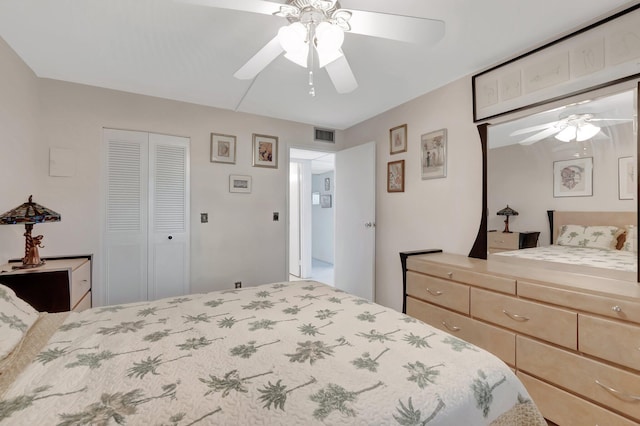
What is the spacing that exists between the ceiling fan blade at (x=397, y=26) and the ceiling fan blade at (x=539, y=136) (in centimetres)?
115

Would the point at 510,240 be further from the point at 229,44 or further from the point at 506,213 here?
the point at 229,44

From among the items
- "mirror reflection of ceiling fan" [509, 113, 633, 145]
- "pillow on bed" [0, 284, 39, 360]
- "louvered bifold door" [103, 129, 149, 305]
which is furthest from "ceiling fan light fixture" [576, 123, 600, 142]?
"louvered bifold door" [103, 129, 149, 305]

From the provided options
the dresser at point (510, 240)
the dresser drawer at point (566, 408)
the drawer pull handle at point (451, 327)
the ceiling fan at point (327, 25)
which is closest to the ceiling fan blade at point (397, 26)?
the ceiling fan at point (327, 25)

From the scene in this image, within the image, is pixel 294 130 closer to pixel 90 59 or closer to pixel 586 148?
pixel 90 59

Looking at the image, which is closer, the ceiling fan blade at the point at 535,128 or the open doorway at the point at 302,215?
the ceiling fan blade at the point at 535,128

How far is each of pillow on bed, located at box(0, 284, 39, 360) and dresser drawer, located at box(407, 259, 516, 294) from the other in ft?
7.69

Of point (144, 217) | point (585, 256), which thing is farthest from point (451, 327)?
point (144, 217)

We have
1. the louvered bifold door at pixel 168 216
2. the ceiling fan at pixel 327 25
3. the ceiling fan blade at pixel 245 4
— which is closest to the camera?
the ceiling fan blade at pixel 245 4

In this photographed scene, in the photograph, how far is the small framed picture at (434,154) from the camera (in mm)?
2686

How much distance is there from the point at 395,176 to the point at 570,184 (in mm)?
1589

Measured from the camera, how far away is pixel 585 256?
6.04ft

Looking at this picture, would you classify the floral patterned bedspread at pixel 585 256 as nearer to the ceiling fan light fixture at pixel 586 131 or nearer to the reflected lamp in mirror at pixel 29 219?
the ceiling fan light fixture at pixel 586 131

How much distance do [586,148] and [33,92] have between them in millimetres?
4205

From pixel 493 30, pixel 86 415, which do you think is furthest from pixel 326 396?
pixel 493 30
